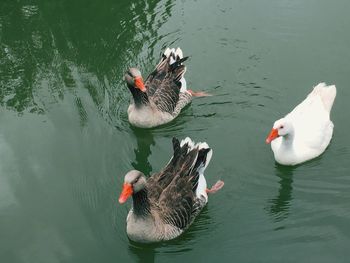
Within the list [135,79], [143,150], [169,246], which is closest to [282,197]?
[169,246]

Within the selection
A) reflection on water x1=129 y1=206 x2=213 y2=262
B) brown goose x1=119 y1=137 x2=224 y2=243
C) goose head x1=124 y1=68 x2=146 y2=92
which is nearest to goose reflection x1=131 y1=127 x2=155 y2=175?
goose head x1=124 y1=68 x2=146 y2=92

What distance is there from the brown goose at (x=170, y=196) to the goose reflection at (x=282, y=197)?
0.92 metres

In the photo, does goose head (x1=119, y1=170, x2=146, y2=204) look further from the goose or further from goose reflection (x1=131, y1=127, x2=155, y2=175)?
the goose

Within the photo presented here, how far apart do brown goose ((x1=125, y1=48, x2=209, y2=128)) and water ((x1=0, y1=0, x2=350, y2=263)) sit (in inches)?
9.7

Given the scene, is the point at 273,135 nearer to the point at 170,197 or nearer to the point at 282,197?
the point at 282,197

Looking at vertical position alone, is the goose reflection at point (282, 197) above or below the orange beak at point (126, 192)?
below

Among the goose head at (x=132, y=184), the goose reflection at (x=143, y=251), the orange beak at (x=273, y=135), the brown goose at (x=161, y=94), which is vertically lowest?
the goose reflection at (x=143, y=251)

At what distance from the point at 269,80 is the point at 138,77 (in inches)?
112

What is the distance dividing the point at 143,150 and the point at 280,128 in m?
2.45

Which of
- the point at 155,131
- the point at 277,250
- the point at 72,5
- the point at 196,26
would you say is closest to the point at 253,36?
the point at 196,26

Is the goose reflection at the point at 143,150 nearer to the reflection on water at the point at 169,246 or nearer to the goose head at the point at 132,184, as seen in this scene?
the reflection on water at the point at 169,246

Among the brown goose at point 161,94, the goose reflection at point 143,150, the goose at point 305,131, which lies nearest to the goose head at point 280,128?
the goose at point 305,131

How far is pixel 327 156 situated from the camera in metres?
8.96

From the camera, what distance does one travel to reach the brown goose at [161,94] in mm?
9586
